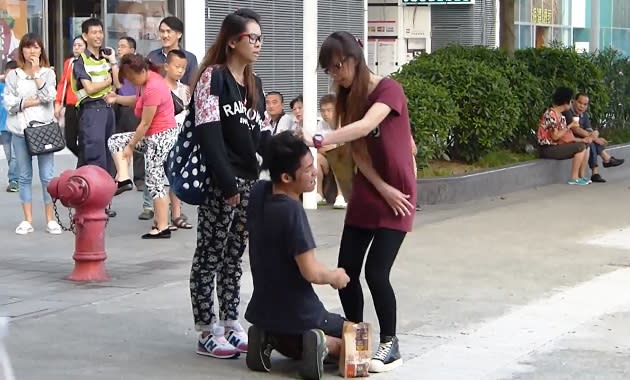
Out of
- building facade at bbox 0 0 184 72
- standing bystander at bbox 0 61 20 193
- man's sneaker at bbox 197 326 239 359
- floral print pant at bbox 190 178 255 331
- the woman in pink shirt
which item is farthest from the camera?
building facade at bbox 0 0 184 72

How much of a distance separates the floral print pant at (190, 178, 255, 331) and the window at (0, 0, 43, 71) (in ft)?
30.2

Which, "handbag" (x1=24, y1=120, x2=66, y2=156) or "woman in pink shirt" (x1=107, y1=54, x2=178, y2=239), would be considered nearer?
"woman in pink shirt" (x1=107, y1=54, x2=178, y2=239)

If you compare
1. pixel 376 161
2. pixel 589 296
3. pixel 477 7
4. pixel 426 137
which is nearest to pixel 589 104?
pixel 426 137

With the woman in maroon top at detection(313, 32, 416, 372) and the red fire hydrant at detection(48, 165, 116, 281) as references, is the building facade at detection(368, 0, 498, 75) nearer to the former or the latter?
the red fire hydrant at detection(48, 165, 116, 281)

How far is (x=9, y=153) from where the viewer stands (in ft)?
48.7

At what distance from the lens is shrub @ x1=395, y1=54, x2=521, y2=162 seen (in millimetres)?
15109

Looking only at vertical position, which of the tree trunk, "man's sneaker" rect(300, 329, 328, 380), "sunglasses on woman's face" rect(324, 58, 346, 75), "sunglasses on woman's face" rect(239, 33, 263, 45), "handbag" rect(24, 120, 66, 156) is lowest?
"man's sneaker" rect(300, 329, 328, 380)

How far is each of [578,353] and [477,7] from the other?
63.4 ft

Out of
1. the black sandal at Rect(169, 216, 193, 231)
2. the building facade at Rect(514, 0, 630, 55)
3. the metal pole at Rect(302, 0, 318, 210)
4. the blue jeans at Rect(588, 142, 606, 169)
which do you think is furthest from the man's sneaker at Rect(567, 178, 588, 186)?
the building facade at Rect(514, 0, 630, 55)

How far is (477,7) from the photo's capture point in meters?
25.8

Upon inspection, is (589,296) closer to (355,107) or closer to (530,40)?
(355,107)

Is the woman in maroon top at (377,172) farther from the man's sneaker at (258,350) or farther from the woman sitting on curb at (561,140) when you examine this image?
the woman sitting on curb at (561,140)

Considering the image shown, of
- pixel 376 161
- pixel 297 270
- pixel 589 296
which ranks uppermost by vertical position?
pixel 376 161

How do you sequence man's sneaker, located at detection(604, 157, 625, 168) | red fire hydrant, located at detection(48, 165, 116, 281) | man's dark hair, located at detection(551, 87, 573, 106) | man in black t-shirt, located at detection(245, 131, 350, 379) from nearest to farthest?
man in black t-shirt, located at detection(245, 131, 350, 379) → red fire hydrant, located at detection(48, 165, 116, 281) → man's dark hair, located at detection(551, 87, 573, 106) → man's sneaker, located at detection(604, 157, 625, 168)
